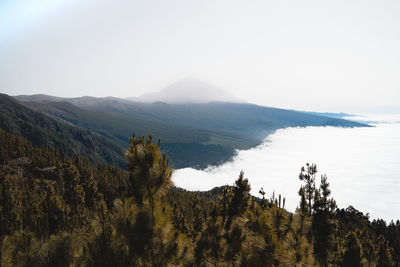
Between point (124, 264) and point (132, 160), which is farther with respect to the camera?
point (132, 160)

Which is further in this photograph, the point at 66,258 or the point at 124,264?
the point at 124,264

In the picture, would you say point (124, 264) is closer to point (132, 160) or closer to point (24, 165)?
point (132, 160)

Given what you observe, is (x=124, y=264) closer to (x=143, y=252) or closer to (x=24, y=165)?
(x=143, y=252)

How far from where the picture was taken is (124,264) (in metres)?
6.11

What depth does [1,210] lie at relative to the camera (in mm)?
31266

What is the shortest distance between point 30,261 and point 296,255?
7.59 meters

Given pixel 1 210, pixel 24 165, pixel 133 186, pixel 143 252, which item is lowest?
pixel 24 165

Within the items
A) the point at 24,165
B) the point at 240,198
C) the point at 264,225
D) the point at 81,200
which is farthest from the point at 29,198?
the point at 264,225

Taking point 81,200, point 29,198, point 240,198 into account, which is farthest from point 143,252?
point 29,198

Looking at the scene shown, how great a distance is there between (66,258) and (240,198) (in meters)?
10.2

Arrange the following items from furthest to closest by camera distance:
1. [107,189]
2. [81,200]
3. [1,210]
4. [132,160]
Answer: [107,189] < [81,200] < [1,210] < [132,160]

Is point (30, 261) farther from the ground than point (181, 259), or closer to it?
farther from the ground

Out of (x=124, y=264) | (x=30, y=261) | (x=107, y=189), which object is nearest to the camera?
(x=30, y=261)

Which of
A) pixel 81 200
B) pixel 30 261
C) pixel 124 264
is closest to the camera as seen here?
pixel 30 261
